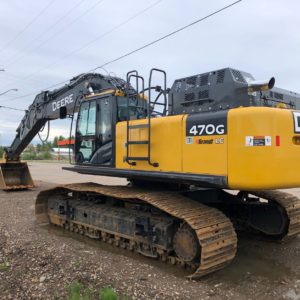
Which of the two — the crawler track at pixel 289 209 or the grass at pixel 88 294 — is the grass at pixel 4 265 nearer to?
the grass at pixel 88 294

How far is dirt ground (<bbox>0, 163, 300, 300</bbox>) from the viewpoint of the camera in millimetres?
4988

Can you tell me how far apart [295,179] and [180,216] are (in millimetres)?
1560

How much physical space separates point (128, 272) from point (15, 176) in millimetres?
10868

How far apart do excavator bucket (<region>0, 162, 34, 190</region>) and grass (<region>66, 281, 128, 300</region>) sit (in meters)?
10.5

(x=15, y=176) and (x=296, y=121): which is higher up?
(x=296, y=121)

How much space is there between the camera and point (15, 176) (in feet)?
50.6

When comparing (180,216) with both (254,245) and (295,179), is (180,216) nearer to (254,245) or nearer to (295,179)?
(295,179)

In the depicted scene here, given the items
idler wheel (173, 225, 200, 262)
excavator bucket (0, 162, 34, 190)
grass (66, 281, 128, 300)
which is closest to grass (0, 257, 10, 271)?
grass (66, 281, 128, 300)

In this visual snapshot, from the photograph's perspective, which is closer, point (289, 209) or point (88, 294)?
point (88, 294)

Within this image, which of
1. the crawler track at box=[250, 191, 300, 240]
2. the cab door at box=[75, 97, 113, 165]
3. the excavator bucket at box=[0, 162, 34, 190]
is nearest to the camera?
the crawler track at box=[250, 191, 300, 240]

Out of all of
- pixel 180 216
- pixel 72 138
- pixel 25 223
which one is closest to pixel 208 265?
pixel 180 216

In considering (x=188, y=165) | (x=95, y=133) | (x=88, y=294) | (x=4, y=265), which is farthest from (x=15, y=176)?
(x=88, y=294)

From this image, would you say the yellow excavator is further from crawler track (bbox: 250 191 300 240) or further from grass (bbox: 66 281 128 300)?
grass (bbox: 66 281 128 300)

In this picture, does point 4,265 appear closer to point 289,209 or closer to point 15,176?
point 289,209
